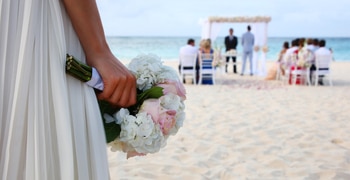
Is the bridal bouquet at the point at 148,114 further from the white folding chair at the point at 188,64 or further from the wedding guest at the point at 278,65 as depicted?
the wedding guest at the point at 278,65

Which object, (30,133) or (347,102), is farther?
(347,102)

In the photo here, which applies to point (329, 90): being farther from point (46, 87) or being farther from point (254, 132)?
point (46, 87)

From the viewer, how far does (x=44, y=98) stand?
40.6 inches

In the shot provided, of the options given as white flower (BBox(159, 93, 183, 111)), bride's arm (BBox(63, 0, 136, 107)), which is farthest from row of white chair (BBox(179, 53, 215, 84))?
bride's arm (BBox(63, 0, 136, 107))

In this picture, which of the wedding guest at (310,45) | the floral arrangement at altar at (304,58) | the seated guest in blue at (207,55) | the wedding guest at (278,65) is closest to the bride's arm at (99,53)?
the seated guest in blue at (207,55)

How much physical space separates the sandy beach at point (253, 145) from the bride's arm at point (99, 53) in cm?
163

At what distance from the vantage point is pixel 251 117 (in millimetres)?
5957

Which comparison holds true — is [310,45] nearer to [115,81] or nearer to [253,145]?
[253,145]

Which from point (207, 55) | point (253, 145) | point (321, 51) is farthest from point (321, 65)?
point (253, 145)

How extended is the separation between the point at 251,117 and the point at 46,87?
5150mm

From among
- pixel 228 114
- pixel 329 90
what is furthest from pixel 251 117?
pixel 329 90

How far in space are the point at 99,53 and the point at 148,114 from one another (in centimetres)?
23

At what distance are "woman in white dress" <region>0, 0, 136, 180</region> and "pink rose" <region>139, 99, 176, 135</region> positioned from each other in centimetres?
16

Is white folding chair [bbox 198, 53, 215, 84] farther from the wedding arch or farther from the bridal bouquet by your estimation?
the bridal bouquet
